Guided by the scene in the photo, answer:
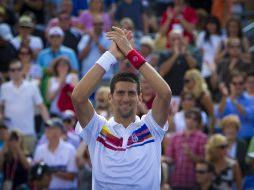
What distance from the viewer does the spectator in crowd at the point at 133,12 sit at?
691 inches

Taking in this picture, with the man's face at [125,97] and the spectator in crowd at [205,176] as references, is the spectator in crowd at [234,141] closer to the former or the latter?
the spectator in crowd at [205,176]

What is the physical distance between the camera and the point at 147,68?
831 cm

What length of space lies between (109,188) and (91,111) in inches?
27.1

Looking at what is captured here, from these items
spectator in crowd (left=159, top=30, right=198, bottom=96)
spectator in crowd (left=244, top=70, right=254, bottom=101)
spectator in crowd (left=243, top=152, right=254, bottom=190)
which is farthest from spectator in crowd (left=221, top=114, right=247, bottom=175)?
spectator in crowd (left=159, top=30, right=198, bottom=96)

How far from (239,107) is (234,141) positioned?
0.97m

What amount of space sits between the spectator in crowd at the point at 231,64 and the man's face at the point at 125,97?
7.23 metres

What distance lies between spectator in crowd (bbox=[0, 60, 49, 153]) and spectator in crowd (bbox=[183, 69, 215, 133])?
7.19 feet

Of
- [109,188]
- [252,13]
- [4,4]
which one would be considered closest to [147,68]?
[109,188]

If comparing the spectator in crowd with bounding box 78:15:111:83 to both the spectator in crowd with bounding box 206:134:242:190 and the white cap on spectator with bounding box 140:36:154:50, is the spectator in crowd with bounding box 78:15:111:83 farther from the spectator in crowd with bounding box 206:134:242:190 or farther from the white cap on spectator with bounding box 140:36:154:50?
the spectator in crowd with bounding box 206:134:242:190

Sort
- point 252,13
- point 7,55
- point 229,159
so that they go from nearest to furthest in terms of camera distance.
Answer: point 229,159 < point 7,55 < point 252,13

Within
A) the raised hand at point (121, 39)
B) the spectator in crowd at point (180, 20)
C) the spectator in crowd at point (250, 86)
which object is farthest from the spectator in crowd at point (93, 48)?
the raised hand at point (121, 39)

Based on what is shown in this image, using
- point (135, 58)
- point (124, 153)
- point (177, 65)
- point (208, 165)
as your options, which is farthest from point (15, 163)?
point (135, 58)

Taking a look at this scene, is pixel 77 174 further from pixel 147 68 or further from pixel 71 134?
pixel 147 68

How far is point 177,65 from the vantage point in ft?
50.9
